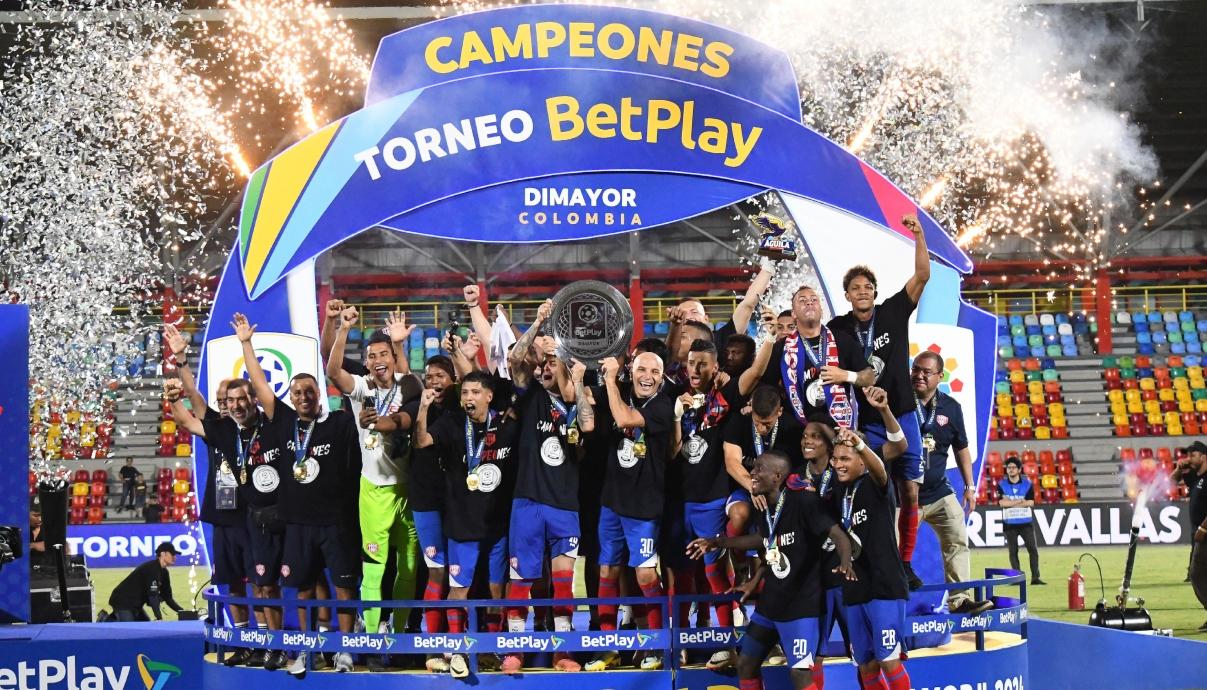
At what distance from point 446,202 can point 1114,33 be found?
18266 millimetres

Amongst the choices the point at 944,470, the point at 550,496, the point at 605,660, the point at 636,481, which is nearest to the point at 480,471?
the point at 550,496

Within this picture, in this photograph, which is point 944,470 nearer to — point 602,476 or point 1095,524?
point 602,476

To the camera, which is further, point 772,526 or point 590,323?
point 590,323

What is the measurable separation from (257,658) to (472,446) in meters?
2.05

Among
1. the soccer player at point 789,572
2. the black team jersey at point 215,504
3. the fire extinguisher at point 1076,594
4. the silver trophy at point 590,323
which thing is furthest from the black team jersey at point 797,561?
the fire extinguisher at point 1076,594

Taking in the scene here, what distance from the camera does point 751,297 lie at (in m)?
9.20

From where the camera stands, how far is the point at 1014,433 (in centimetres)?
3012

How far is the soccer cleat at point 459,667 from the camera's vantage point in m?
8.23

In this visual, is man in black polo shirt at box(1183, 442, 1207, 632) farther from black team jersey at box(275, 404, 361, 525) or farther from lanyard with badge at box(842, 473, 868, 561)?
black team jersey at box(275, 404, 361, 525)

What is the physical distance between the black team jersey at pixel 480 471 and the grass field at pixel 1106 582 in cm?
739

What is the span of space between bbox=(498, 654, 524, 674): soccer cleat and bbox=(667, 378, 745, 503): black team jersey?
55.0 inches

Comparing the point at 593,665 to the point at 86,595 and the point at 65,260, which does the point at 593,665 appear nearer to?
the point at 86,595

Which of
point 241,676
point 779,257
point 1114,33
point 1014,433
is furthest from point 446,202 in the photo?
point 1014,433

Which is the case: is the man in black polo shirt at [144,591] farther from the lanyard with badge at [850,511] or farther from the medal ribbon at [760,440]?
the lanyard with badge at [850,511]
